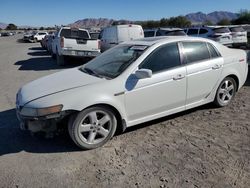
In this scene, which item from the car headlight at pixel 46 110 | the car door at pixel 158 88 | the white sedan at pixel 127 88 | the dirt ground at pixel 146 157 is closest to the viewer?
the dirt ground at pixel 146 157

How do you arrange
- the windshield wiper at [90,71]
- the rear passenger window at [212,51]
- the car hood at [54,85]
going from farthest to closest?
the rear passenger window at [212,51] < the windshield wiper at [90,71] < the car hood at [54,85]

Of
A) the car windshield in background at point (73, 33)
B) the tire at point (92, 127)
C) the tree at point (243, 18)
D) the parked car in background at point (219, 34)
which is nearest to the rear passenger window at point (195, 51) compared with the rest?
the tire at point (92, 127)

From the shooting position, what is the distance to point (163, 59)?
15.1ft

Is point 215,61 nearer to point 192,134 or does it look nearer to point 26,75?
point 192,134

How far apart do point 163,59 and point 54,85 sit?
182cm

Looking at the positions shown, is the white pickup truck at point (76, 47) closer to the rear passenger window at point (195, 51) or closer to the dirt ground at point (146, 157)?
the dirt ground at point (146, 157)

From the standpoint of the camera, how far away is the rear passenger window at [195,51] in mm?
4902

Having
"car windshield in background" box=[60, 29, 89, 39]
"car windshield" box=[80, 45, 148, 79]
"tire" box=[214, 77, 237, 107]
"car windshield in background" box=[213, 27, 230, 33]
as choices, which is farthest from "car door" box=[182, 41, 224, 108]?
"car windshield in background" box=[213, 27, 230, 33]

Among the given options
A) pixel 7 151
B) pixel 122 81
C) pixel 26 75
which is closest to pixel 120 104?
pixel 122 81

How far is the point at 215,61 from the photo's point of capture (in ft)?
17.1

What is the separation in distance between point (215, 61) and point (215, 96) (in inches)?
27.6

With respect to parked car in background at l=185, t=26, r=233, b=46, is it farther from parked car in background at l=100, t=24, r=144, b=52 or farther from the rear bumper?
the rear bumper

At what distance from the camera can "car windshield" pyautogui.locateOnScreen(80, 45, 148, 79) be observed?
4.41 meters

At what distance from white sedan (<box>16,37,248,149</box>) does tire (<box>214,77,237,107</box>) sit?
2 cm
